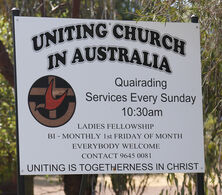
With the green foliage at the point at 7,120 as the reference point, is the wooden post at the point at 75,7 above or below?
above

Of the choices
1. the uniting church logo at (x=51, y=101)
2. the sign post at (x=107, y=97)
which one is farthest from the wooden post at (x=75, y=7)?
the uniting church logo at (x=51, y=101)

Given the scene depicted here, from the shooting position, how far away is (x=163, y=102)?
5027 mm

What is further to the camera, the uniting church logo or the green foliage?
the green foliage

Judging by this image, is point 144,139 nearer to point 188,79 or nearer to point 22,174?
point 188,79

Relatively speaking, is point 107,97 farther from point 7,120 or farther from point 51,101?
point 7,120

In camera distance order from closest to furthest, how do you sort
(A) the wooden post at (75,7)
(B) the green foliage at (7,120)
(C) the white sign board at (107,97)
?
1. (C) the white sign board at (107,97)
2. (A) the wooden post at (75,7)
3. (B) the green foliage at (7,120)

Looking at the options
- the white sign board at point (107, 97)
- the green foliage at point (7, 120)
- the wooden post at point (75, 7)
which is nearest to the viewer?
the white sign board at point (107, 97)

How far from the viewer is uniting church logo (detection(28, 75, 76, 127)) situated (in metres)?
4.77

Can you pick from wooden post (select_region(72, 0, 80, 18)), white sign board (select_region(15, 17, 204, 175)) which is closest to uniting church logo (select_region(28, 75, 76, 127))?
white sign board (select_region(15, 17, 204, 175))

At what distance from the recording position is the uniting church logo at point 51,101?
477 cm

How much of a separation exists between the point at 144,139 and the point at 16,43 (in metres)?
1.59

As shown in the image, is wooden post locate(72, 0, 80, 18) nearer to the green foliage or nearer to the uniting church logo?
the uniting church logo

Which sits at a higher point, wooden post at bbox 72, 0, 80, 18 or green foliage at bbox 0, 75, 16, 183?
wooden post at bbox 72, 0, 80, 18

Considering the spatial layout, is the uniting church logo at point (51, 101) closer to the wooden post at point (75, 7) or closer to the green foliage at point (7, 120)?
the wooden post at point (75, 7)
